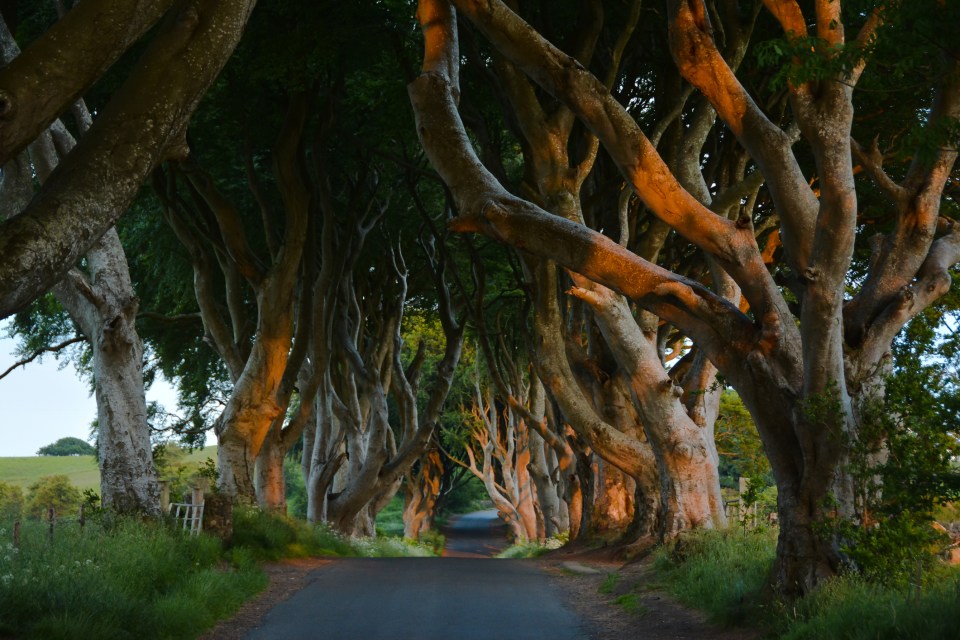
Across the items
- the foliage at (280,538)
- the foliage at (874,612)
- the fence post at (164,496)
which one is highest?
the fence post at (164,496)

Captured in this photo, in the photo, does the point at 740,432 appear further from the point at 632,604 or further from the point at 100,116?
A: the point at 100,116

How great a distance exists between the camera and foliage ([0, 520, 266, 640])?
748 cm

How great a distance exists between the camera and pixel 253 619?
10.5 metres

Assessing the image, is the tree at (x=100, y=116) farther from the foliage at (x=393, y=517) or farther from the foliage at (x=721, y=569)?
the foliage at (x=393, y=517)

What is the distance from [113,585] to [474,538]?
48192 mm

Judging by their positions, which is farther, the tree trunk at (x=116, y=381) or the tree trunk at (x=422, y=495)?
the tree trunk at (x=422, y=495)

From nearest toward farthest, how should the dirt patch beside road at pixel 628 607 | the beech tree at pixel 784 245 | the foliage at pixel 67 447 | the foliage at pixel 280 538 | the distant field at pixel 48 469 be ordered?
the beech tree at pixel 784 245 → the dirt patch beside road at pixel 628 607 → the foliage at pixel 280 538 → the distant field at pixel 48 469 → the foliage at pixel 67 447

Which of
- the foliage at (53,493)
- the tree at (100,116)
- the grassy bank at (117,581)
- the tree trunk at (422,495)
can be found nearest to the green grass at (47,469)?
the foliage at (53,493)

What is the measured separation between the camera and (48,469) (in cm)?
6862

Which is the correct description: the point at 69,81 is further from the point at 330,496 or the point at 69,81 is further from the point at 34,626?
the point at 330,496

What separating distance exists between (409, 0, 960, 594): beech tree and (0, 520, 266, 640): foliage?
4.29 m

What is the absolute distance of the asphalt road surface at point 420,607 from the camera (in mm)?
9719

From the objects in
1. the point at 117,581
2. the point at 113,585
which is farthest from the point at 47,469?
the point at 113,585

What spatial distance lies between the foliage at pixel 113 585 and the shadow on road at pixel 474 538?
25826 millimetres
